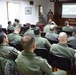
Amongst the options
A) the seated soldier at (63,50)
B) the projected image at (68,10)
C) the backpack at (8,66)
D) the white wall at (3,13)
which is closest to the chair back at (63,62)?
the seated soldier at (63,50)

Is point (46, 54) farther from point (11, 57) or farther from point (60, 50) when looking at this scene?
point (11, 57)

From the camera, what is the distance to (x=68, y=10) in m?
11.3

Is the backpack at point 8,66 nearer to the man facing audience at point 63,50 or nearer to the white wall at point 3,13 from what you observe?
the man facing audience at point 63,50

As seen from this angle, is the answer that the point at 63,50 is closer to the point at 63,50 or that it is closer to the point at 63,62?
the point at 63,50

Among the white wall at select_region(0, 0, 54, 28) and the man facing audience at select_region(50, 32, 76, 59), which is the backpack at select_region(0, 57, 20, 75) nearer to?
the man facing audience at select_region(50, 32, 76, 59)

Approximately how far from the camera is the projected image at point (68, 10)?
10992 millimetres

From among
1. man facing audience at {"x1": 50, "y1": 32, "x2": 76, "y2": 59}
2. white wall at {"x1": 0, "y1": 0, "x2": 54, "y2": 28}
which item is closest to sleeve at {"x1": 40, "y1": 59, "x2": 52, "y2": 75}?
man facing audience at {"x1": 50, "y1": 32, "x2": 76, "y2": 59}

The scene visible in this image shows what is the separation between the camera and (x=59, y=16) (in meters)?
11.6

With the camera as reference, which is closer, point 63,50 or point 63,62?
point 63,62

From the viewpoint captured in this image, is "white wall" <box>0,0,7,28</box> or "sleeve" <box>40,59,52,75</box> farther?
"white wall" <box>0,0,7,28</box>

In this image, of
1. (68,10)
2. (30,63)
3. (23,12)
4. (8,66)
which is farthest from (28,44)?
(68,10)

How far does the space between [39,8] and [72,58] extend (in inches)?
360

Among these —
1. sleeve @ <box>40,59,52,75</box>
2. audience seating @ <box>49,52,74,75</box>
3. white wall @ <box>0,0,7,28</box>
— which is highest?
white wall @ <box>0,0,7,28</box>

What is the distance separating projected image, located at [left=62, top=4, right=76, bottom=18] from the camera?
11.0 meters
